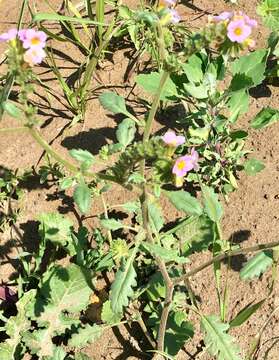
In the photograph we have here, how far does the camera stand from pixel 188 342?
2.09 m

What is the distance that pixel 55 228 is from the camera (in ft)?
7.15

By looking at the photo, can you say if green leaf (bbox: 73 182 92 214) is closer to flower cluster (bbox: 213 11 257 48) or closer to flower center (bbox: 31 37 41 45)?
flower center (bbox: 31 37 41 45)

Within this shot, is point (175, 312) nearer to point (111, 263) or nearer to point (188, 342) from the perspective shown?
point (188, 342)

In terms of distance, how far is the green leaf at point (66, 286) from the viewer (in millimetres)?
2117

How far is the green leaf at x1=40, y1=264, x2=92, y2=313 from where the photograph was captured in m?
2.12

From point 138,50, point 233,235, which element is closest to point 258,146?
point 233,235

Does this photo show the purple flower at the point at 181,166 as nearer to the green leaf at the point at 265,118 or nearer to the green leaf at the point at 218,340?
the green leaf at the point at 218,340

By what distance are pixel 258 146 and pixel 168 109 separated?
406 mm

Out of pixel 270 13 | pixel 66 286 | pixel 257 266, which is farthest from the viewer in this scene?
pixel 270 13

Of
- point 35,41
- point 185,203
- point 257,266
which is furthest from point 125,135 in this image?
point 257,266

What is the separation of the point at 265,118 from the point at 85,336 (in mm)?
1048

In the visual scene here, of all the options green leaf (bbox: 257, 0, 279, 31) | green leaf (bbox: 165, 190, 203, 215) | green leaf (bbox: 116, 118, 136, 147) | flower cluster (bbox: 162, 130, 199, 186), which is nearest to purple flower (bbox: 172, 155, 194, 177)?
flower cluster (bbox: 162, 130, 199, 186)

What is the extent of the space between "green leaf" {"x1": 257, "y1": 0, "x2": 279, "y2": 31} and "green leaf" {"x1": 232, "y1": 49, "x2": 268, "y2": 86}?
0.24 m

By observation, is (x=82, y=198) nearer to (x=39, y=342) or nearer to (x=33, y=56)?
(x=33, y=56)
